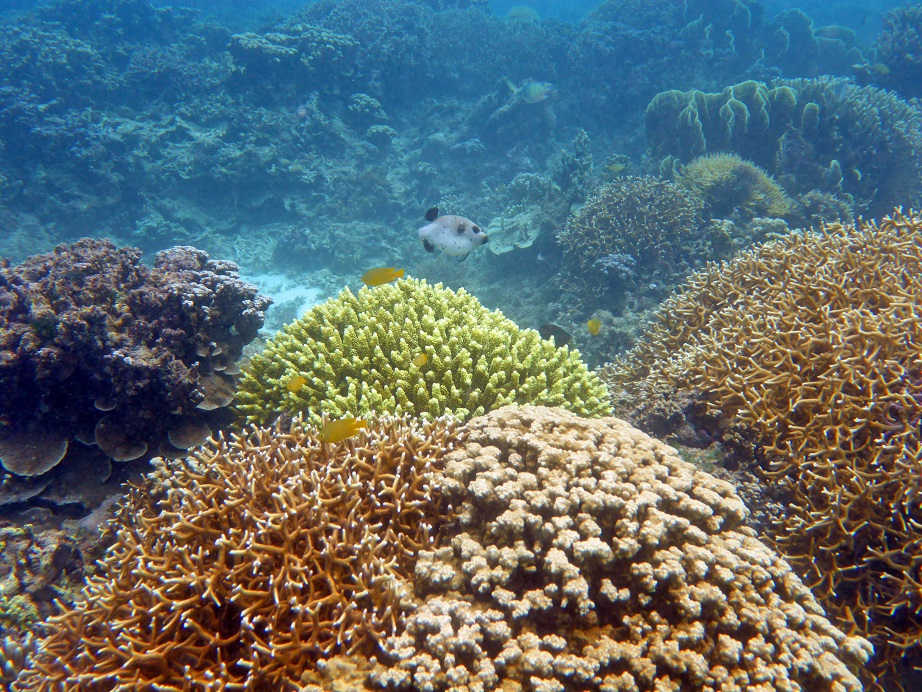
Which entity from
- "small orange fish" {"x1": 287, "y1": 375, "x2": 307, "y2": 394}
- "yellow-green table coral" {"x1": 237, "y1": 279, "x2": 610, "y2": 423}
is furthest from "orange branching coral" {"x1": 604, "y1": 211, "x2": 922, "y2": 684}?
"small orange fish" {"x1": 287, "y1": 375, "x2": 307, "y2": 394}

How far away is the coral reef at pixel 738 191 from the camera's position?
11709 millimetres

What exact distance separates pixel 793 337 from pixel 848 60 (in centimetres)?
2691

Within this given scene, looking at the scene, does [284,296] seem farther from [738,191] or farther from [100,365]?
[738,191]

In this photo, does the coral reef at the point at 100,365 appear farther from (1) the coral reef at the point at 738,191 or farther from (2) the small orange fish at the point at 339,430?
(1) the coral reef at the point at 738,191

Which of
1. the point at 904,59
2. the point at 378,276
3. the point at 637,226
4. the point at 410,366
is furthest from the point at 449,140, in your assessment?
the point at 904,59

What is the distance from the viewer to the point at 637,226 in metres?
10.9

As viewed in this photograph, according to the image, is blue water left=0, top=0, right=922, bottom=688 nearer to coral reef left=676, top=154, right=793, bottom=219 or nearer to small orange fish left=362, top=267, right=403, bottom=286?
coral reef left=676, top=154, right=793, bottom=219

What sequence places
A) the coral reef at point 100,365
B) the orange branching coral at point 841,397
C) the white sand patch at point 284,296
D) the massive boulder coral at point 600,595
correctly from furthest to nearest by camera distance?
the white sand patch at point 284,296
the coral reef at point 100,365
the orange branching coral at point 841,397
the massive boulder coral at point 600,595

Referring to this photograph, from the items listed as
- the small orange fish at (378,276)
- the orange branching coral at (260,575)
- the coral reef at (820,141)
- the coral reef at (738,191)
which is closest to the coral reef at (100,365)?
the orange branching coral at (260,575)

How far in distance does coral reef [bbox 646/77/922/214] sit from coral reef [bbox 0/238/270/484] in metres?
14.1

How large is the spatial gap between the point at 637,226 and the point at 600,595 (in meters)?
10.1

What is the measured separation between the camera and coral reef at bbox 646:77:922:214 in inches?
530

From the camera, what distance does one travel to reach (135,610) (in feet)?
8.27

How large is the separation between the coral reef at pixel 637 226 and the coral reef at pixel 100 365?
8.37m
